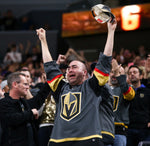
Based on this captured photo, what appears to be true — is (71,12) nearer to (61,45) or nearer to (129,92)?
(61,45)

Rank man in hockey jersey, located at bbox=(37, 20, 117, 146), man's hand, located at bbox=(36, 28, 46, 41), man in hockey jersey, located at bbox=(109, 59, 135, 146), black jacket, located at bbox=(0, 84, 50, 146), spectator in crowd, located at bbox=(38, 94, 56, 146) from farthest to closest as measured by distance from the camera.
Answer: spectator in crowd, located at bbox=(38, 94, 56, 146)
man in hockey jersey, located at bbox=(109, 59, 135, 146)
black jacket, located at bbox=(0, 84, 50, 146)
man's hand, located at bbox=(36, 28, 46, 41)
man in hockey jersey, located at bbox=(37, 20, 117, 146)

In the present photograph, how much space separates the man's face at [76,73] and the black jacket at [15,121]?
970mm

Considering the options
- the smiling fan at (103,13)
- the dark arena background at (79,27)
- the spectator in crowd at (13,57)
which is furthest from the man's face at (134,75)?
the spectator in crowd at (13,57)

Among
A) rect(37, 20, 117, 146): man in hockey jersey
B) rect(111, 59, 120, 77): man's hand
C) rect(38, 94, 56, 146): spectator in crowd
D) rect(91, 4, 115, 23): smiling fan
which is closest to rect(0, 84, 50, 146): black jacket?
rect(38, 94, 56, 146): spectator in crowd

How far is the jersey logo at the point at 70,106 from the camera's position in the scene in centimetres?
383

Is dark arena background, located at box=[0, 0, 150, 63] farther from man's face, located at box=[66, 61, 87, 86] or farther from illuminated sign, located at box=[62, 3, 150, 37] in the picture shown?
man's face, located at box=[66, 61, 87, 86]

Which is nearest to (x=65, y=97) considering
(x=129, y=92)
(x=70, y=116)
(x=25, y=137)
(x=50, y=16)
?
(x=70, y=116)

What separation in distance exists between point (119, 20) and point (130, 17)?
364 millimetres

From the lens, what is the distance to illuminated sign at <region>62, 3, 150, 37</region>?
37.9 ft

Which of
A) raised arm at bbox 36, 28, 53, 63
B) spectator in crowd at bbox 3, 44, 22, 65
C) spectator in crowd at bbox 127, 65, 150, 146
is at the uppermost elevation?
raised arm at bbox 36, 28, 53, 63

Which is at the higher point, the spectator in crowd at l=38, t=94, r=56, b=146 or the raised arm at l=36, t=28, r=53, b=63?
the raised arm at l=36, t=28, r=53, b=63

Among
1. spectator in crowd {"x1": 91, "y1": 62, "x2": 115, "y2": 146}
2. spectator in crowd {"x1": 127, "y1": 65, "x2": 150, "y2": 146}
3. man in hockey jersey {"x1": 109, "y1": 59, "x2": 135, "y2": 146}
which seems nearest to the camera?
spectator in crowd {"x1": 91, "y1": 62, "x2": 115, "y2": 146}

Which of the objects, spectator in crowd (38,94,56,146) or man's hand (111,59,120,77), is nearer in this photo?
man's hand (111,59,120,77)

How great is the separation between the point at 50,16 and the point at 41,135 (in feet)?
32.7
